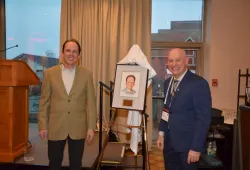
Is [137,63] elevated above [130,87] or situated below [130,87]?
above

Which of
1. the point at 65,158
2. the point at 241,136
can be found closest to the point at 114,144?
the point at 65,158

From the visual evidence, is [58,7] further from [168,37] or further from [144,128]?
[144,128]

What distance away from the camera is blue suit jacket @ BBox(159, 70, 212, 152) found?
1.84 metres

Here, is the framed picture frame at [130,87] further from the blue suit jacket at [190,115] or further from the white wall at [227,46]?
the white wall at [227,46]

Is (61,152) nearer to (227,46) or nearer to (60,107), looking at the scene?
(60,107)

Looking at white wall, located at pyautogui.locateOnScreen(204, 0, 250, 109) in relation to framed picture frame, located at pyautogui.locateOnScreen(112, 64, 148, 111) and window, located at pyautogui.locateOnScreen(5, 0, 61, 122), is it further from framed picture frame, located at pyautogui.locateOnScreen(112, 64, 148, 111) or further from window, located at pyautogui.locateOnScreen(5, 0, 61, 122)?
window, located at pyautogui.locateOnScreen(5, 0, 61, 122)

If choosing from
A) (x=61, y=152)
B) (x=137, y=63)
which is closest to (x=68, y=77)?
(x=61, y=152)

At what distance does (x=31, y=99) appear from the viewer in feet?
15.7

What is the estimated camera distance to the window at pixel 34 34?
472 centimetres

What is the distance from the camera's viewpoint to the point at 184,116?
194cm

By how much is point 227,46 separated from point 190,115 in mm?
2805

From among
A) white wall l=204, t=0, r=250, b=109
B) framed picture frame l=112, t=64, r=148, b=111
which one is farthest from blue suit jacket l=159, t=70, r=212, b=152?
white wall l=204, t=0, r=250, b=109

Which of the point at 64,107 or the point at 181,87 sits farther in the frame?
the point at 64,107

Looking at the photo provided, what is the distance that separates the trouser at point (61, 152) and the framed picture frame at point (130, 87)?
2.14ft
